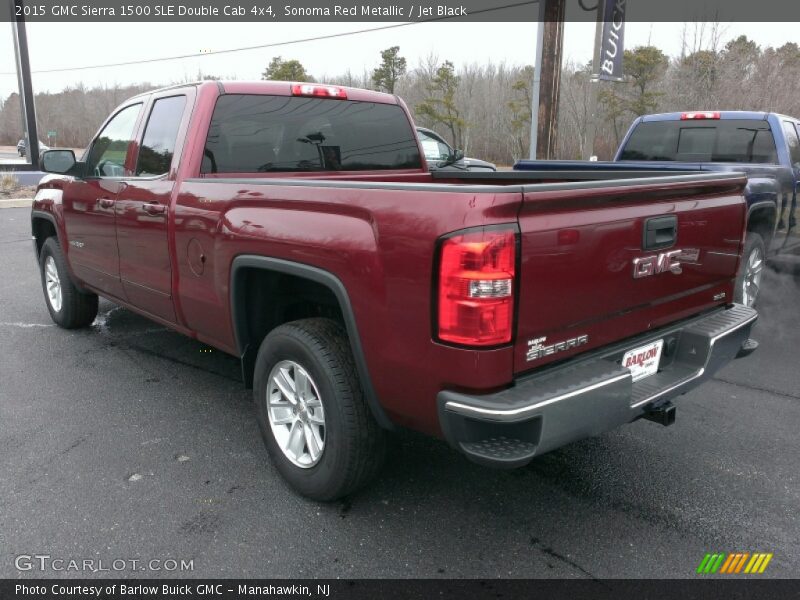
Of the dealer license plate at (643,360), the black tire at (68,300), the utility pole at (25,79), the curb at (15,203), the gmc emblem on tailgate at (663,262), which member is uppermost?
the utility pole at (25,79)

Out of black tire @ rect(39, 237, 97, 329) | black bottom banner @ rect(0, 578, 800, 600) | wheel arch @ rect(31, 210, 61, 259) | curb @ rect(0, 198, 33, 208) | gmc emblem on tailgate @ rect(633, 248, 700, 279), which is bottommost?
black bottom banner @ rect(0, 578, 800, 600)

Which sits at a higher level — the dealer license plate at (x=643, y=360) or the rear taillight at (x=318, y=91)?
the rear taillight at (x=318, y=91)

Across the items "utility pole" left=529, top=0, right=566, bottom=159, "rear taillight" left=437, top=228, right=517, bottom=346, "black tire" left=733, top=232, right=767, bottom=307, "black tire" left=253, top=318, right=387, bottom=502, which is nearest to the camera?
"rear taillight" left=437, top=228, right=517, bottom=346

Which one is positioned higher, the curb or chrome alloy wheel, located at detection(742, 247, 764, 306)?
chrome alloy wheel, located at detection(742, 247, 764, 306)

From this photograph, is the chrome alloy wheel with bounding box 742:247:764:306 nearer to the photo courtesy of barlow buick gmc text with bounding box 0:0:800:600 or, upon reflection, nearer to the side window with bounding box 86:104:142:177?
the photo courtesy of barlow buick gmc text with bounding box 0:0:800:600

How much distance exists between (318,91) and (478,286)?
245cm

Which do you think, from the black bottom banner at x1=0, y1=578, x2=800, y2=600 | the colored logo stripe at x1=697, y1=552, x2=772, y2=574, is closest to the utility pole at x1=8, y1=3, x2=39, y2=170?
the black bottom banner at x1=0, y1=578, x2=800, y2=600

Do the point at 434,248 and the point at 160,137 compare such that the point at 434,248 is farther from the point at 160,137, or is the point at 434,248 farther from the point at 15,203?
the point at 15,203

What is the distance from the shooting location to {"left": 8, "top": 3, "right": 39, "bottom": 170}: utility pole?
17828mm

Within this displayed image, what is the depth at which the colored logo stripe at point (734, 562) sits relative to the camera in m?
2.50

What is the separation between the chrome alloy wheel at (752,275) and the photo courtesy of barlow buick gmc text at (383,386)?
1.19 meters

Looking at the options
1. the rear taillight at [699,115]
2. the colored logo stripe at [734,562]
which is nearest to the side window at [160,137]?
the colored logo stripe at [734,562]

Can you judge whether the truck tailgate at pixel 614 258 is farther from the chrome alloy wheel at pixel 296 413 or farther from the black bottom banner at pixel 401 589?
the chrome alloy wheel at pixel 296 413

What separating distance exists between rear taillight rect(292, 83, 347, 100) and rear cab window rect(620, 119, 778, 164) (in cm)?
441
